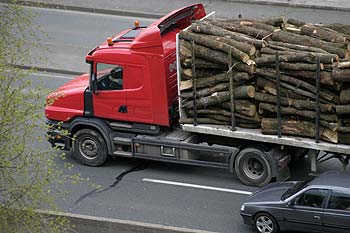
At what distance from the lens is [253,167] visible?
1767 centimetres

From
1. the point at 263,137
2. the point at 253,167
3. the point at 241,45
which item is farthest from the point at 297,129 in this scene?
the point at 241,45

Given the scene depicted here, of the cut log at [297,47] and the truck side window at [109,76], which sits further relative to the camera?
the truck side window at [109,76]

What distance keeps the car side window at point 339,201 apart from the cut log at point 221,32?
11.8ft

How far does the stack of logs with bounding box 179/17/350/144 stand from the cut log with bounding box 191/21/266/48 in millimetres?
19

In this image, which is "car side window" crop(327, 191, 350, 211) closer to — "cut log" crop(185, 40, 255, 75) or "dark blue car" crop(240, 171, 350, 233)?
"dark blue car" crop(240, 171, 350, 233)

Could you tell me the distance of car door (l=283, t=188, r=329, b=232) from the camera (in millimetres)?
15031

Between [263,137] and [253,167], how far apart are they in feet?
2.79

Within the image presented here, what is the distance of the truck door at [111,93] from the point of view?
18.3 meters

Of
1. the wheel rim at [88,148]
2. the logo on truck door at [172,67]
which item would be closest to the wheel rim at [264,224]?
the logo on truck door at [172,67]

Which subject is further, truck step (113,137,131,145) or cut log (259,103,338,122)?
truck step (113,137,131,145)

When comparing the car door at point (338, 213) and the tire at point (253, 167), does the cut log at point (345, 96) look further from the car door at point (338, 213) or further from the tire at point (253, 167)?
the car door at point (338, 213)

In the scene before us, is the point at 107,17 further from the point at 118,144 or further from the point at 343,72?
the point at 343,72

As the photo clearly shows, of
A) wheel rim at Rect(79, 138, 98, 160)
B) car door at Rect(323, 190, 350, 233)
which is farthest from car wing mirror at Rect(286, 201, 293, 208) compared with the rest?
wheel rim at Rect(79, 138, 98, 160)

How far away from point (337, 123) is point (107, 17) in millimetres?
15222
